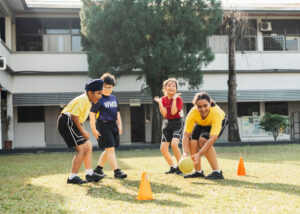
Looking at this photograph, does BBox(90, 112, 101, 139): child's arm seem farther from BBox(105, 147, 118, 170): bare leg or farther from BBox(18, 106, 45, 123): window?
BBox(18, 106, 45, 123): window

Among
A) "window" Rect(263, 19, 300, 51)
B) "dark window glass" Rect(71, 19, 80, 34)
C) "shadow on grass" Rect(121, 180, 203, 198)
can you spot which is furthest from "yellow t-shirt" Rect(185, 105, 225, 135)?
"window" Rect(263, 19, 300, 51)

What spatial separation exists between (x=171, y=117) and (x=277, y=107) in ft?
59.2

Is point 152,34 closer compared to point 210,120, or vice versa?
point 210,120

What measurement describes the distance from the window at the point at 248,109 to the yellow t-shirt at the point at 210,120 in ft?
57.4

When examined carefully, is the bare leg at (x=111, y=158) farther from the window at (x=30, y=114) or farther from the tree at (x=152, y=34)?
the window at (x=30, y=114)

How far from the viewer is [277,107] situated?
23781 mm

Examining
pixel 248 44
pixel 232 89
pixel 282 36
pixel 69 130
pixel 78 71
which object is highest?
pixel 282 36

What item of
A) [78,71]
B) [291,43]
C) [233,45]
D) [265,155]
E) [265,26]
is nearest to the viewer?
[265,155]

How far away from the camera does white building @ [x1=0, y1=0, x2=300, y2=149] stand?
2017 centimetres

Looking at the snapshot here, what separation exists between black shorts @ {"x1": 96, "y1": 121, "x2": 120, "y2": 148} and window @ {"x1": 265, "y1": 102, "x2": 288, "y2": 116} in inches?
723

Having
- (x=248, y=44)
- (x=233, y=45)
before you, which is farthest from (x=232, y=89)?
(x=248, y=44)

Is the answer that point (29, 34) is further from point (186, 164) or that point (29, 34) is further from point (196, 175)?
point (186, 164)

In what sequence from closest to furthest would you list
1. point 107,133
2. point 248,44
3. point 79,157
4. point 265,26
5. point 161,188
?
point 161,188 → point 79,157 → point 107,133 → point 265,26 → point 248,44

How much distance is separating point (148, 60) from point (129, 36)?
129 cm
